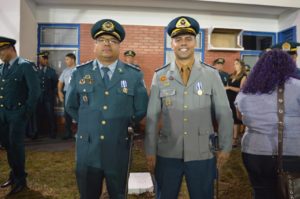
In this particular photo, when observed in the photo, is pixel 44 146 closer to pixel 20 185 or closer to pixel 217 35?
pixel 20 185

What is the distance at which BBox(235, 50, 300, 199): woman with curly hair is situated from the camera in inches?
75.6

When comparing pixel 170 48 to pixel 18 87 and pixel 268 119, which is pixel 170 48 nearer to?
pixel 18 87

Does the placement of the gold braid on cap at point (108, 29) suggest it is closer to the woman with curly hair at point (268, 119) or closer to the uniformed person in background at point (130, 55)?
the woman with curly hair at point (268, 119)

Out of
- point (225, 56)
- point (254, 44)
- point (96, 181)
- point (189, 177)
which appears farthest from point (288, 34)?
point (96, 181)

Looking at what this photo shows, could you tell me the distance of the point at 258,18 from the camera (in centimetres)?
767

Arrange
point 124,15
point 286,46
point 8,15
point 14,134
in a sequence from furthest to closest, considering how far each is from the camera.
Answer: point 124,15 → point 8,15 → point 14,134 → point 286,46

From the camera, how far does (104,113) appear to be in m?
1.99

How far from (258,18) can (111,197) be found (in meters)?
6.90

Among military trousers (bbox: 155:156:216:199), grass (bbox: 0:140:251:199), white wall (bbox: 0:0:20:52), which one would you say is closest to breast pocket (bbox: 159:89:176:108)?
military trousers (bbox: 155:156:216:199)

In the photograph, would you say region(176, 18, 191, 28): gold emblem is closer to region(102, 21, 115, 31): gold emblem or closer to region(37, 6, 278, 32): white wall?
region(102, 21, 115, 31): gold emblem

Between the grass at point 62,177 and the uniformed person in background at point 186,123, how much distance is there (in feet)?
4.54

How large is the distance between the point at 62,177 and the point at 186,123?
2507mm

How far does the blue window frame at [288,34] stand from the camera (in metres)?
7.14

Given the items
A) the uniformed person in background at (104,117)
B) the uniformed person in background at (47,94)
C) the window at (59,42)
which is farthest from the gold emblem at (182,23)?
the window at (59,42)
